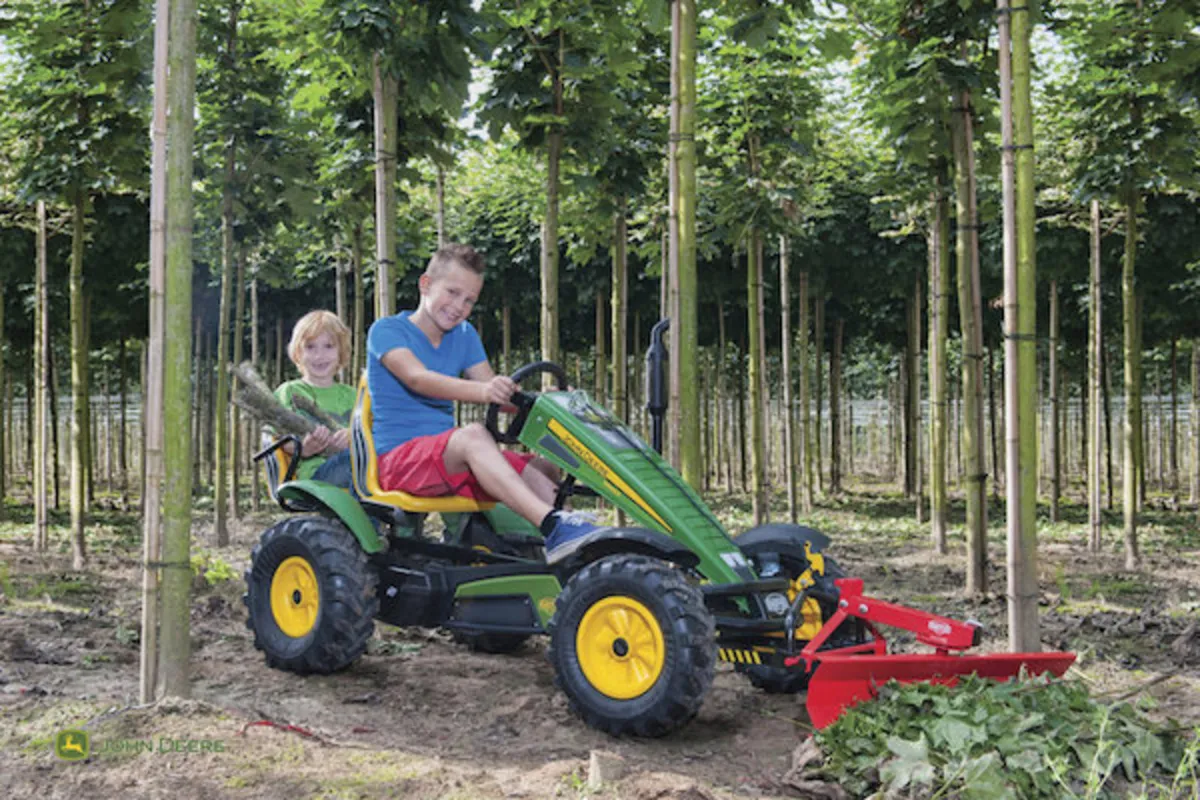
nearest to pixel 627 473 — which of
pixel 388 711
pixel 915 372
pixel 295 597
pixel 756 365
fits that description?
pixel 388 711

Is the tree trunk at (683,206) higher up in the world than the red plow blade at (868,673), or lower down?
higher up

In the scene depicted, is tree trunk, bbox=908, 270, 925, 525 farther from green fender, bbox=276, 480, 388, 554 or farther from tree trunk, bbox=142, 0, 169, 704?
tree trunk, bbox=142, 0, 169, 704

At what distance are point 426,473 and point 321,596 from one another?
0.77 metres

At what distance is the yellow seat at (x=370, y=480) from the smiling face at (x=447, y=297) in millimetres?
411

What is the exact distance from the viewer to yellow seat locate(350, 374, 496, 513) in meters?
4.80

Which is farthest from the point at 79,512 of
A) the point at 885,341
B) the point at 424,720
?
the point at 885,341

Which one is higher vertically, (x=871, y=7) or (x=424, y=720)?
(x=871, y=7)

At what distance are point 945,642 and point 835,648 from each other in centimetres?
60

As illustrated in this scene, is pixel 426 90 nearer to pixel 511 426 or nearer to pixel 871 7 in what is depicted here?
pixel 511 426

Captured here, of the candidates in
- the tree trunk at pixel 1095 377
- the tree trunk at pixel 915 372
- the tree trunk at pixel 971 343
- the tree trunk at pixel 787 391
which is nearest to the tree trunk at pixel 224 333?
the tree trunk at pixel 787 391

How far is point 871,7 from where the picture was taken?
813cm

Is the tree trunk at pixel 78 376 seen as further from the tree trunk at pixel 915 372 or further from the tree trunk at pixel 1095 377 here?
the tree trunk at pixel 915 372

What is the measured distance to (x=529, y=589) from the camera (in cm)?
456

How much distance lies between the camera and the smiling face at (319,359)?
20.2 ft
